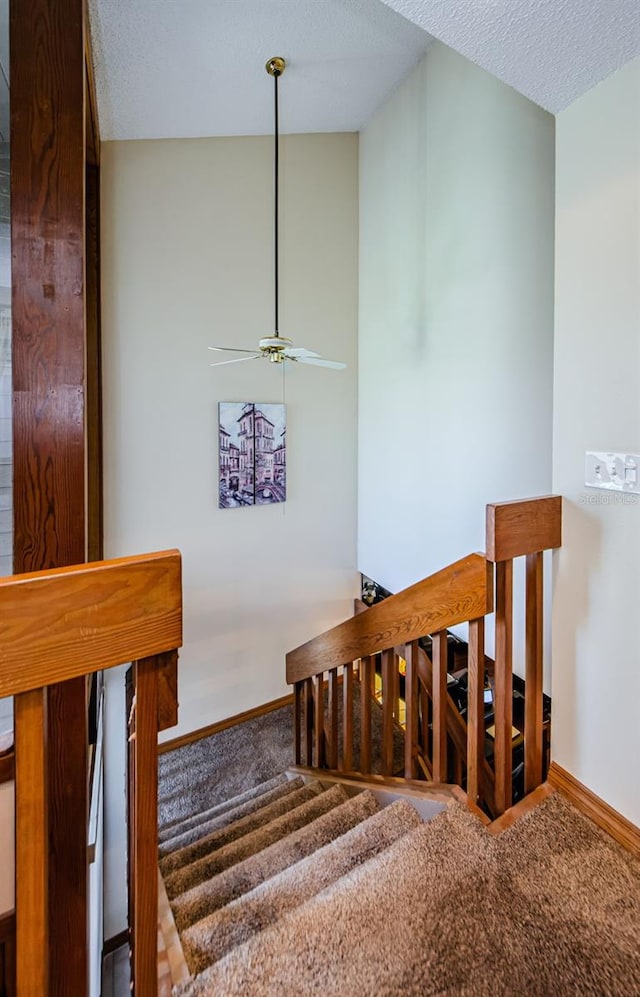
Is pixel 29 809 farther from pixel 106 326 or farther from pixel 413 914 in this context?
pixel 106 326

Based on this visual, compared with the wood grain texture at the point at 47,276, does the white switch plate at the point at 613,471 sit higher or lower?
lower

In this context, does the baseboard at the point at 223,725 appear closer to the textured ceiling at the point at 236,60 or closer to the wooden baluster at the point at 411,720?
the wooden baluster at the point at 411,720

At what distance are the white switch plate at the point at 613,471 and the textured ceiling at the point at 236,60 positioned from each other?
9.36ft

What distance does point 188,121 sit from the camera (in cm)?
320

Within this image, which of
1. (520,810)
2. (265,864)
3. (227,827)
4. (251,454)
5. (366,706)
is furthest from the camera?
(251,454)

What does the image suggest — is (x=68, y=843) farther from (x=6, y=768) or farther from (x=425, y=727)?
(x=425, y=727)

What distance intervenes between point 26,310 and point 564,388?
188 cm

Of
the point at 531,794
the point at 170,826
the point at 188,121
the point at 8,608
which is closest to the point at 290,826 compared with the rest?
the point at 531,794

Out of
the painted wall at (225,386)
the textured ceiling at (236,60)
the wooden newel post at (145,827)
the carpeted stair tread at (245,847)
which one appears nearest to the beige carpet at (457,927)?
the wooden newel post at (145,827)

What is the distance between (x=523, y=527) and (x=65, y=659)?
4.15 ft

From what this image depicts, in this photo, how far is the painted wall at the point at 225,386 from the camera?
3.33 metres

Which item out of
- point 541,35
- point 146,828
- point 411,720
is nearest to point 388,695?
point 411,720

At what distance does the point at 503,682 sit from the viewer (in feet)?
5.07

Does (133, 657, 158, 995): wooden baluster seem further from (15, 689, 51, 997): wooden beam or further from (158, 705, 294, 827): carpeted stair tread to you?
(158, 705, 294, 827): carpeted stair tread
